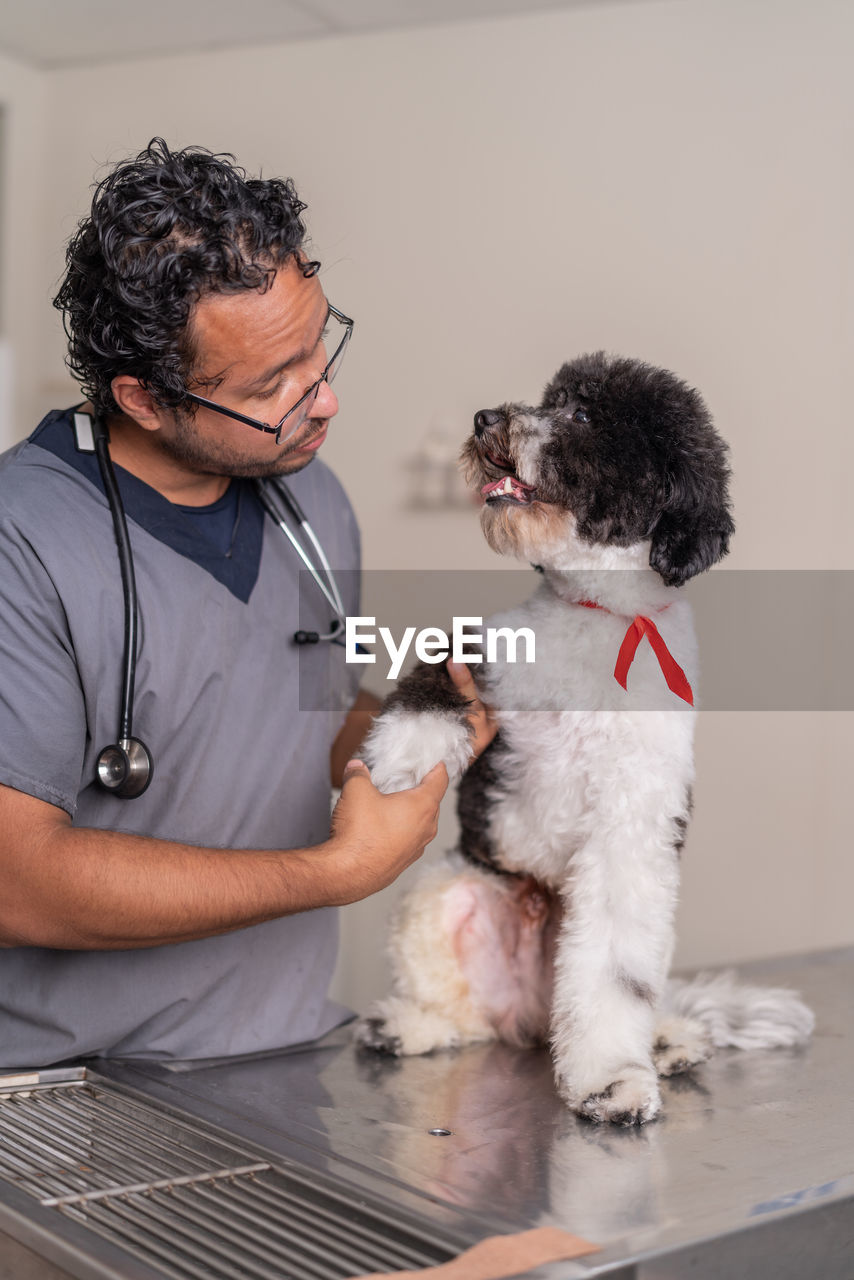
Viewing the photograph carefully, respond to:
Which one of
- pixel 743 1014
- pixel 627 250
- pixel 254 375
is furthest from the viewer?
pixel 627 250

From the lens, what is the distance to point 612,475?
131cm

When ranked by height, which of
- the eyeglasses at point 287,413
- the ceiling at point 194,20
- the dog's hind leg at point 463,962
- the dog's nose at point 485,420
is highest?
the ceiling at point 194,20

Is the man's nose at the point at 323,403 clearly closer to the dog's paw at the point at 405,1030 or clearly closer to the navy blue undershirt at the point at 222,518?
the navy blue undershirt at the point at 222,518

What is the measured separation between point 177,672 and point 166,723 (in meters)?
0.06

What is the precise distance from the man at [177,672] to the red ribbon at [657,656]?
0.59 feet

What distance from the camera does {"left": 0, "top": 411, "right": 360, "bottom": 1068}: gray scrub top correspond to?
1.36 meters

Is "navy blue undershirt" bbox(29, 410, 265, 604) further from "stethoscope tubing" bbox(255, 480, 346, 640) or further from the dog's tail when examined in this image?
the dog's tail

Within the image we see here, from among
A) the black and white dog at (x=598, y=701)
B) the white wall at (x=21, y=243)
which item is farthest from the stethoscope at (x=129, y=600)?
the white wall at (x=21, y=243)

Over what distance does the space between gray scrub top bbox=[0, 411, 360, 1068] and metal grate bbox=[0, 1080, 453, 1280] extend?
191 mm

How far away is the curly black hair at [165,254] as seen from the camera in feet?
4.60

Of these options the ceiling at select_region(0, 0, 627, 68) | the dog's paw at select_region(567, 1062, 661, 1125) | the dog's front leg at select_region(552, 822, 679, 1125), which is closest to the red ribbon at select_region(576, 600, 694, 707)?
the dog's front leg at select_region(552, 822, 679, 1125)

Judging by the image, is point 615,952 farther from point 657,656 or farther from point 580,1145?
point 657,656

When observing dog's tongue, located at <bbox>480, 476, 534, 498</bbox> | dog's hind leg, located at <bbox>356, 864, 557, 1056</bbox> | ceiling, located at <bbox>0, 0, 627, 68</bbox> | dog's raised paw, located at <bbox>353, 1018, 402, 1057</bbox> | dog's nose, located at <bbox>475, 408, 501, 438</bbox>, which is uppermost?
ceiling, located at <bbox>0, 0, 627, 68</bbox>

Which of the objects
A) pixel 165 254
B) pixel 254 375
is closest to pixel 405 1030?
pixel 254 375
